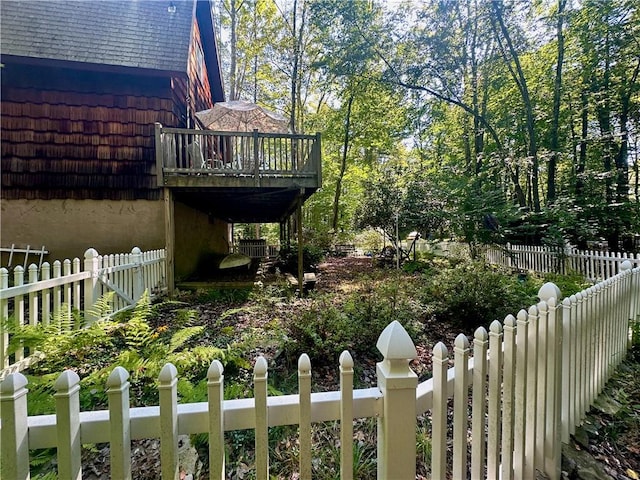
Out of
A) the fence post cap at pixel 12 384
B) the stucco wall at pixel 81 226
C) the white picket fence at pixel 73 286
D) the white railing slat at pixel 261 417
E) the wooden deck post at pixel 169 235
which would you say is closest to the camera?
the fence post cap at pixel 12 384

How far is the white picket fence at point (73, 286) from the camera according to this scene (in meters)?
3.05

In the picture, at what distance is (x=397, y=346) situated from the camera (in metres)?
1.20

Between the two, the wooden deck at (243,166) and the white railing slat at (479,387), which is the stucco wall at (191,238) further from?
the white railing slat at (479,387)

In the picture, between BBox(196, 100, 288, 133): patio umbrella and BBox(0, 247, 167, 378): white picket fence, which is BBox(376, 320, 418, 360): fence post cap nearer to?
BBox(0, 247, 167, 378): white picket fence

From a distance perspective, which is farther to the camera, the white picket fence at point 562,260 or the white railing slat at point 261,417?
the white picket fence at point 562,260

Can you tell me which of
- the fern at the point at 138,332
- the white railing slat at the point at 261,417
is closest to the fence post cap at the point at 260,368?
the white railing slat at the point at 261,417

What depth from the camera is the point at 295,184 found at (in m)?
6.55

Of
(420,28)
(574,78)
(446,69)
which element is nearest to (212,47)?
(420,28)

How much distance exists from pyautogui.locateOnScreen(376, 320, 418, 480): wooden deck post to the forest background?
9.67m

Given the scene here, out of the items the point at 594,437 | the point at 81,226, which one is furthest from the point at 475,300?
the point at 81,226

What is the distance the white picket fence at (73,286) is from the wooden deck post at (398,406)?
3.43m

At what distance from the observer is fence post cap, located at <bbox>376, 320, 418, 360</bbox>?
119cm

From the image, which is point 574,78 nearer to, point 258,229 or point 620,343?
point 620,343

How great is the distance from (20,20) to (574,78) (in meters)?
16.9
